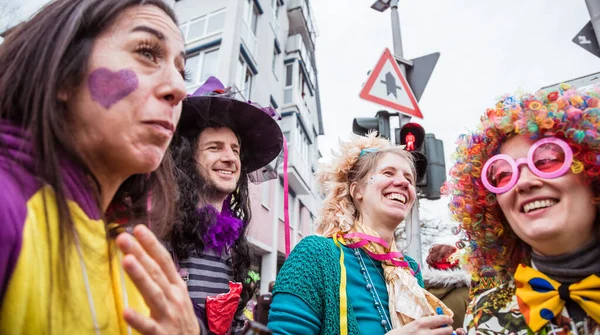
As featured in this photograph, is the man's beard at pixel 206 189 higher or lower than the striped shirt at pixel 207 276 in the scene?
higher

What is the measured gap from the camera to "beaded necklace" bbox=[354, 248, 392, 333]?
5.84 feet

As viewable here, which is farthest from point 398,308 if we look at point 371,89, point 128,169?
point 371,89

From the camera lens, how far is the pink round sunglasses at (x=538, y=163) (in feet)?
4.67

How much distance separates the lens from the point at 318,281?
5.84ft

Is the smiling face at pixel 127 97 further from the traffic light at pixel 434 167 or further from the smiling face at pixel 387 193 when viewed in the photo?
the traffic light at pixel 434 167

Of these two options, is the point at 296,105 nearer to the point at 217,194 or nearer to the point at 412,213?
the point at 412,213

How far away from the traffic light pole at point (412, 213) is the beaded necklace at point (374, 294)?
1504 millimetres

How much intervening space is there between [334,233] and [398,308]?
0.56 m

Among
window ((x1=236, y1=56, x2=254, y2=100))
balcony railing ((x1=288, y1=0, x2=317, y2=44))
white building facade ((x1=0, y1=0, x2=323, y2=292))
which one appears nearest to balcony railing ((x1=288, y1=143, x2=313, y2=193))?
white building facade ((x1=0, y1=0, x2=323, y2=292))

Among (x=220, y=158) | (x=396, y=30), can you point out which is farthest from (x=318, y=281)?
(x=396, y=30)

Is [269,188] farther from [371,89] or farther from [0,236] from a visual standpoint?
[0,236]

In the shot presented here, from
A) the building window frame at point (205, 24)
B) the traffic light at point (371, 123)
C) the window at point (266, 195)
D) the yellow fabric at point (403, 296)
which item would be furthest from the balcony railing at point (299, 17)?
the yellow fabric at point (403, 296)

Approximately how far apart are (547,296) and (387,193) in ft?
3.35

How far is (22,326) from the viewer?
2.15 ft
